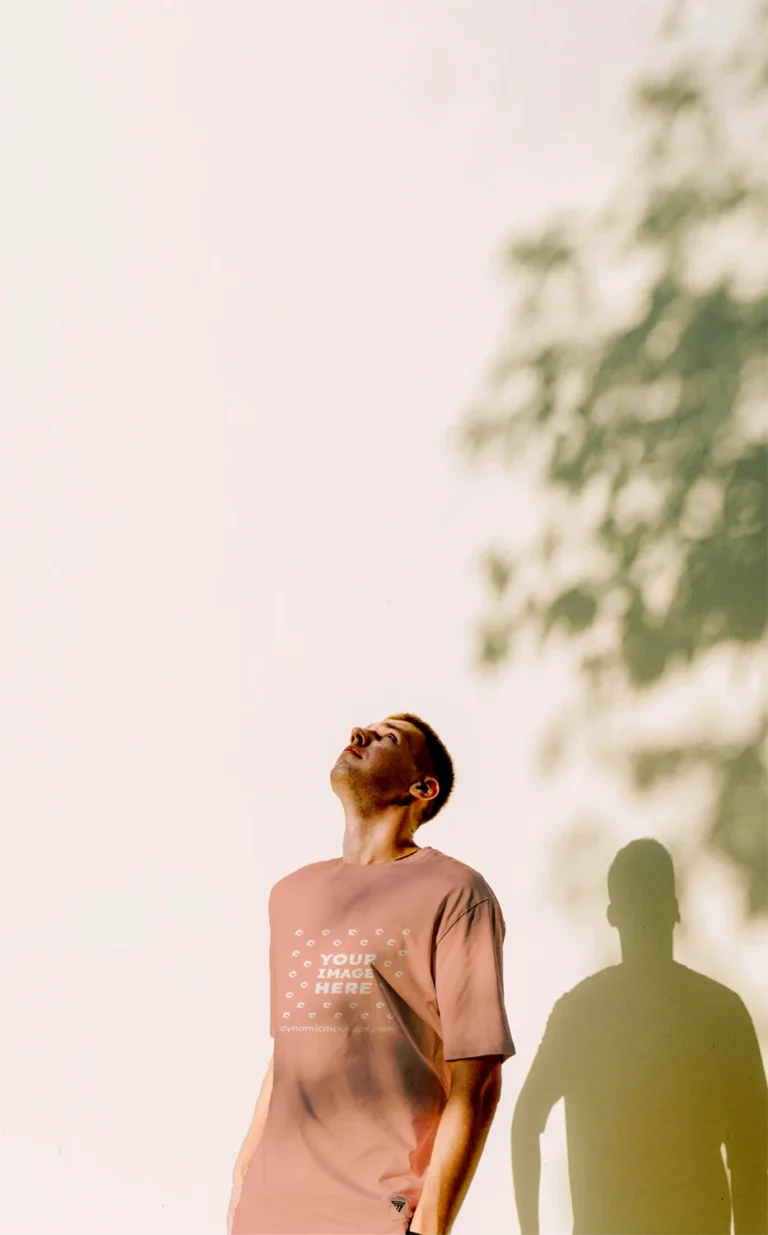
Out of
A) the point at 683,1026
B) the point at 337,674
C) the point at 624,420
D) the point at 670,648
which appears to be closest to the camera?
the point at 683,1026

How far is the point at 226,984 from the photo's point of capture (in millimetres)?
3441

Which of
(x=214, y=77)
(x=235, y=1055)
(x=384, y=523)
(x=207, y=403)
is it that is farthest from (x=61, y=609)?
(x=214, y=77)

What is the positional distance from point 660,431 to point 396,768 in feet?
3.93

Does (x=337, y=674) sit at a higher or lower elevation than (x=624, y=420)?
lower

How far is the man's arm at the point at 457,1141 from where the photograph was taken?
2.14 meters

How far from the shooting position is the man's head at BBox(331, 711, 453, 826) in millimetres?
2689

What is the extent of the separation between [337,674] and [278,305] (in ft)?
3.98

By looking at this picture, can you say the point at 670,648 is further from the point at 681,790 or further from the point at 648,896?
the point at 648,896

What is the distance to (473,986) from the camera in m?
2.33

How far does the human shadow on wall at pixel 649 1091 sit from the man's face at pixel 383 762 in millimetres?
634

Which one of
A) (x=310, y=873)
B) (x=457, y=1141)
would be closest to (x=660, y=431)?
(x=310, y=873)

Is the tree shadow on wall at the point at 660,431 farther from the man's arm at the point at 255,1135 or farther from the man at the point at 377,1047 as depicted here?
the man's arm at the point at 255,1135

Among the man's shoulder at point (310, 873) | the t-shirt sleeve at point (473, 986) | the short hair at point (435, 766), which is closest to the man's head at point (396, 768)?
the short hair at point (435, 766)

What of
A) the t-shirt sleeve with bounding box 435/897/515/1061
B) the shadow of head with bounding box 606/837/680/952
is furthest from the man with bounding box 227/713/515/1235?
the shadow of head with bounding box 606/837/680/952
